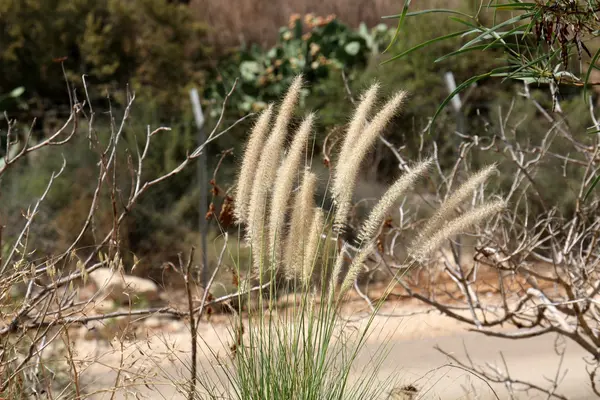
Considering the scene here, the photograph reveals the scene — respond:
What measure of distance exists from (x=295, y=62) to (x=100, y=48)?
310 cm

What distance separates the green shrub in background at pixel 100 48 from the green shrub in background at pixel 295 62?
990mm

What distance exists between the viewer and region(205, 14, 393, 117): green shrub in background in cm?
1145

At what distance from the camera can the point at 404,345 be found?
6.02 metres

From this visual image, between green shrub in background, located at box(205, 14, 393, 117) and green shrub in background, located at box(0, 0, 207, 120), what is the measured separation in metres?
0.99

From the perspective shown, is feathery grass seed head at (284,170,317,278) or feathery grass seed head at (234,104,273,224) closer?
feathery grass seed head at (284,170,317,278)

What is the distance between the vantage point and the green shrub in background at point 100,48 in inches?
498

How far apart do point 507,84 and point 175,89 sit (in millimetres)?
4924

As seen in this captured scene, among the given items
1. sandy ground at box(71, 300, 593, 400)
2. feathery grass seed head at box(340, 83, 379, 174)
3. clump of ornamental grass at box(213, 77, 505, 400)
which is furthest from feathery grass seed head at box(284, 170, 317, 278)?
sandy ground at box(71, 300, 593, 400)

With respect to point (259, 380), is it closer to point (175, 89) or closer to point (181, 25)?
point (175, 89)

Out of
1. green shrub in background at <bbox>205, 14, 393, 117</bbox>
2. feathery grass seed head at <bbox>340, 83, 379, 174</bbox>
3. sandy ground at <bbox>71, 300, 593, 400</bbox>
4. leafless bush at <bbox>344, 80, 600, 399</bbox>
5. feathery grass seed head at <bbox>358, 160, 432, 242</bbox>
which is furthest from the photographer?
green shrub in background at <bbox>205, 14, 393, 117</bbox>

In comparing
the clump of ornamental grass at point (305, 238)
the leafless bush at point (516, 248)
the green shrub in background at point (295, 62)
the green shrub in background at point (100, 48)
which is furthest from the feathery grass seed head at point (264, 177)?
the green shrub in background at point (100, 48)

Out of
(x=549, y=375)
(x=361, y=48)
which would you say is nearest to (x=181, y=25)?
(x=361, y=48)

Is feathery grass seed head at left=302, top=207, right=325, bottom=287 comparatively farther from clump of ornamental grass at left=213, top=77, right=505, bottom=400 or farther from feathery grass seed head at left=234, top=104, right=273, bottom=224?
feathery grass seed head at left=234, top=104, right=273, bottom=224

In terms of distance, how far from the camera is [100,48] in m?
13.0
